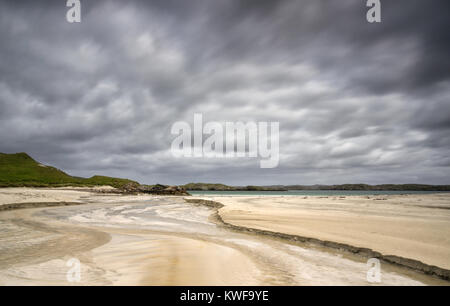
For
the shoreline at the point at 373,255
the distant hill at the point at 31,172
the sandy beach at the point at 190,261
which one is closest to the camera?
the sandy beach at the point at 190,261

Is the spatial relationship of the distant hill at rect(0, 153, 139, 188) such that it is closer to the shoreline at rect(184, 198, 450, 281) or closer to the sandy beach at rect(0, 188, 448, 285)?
the sandy beach at rect(0, 188, 448, 285)

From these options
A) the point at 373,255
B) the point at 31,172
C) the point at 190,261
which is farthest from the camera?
the point at 31,172

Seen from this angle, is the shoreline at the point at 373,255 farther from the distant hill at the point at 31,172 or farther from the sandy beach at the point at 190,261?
the distant hill at the point at 31,172

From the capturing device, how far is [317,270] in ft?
19.6

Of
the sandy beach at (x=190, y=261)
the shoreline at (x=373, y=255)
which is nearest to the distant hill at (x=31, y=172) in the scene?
the sandy beach at (x=190, y=261)

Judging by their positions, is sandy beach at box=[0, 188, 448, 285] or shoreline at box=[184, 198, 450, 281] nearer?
sandy beach at box=[0, 188, 448, 285]

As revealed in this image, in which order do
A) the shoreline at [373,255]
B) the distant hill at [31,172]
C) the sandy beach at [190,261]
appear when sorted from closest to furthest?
1. the sandy beach at [190,261]
2. the shoreline at [373,255]
3. the distant hill at [31,172]

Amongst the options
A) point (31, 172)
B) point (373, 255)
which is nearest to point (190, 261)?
point (373, 255)

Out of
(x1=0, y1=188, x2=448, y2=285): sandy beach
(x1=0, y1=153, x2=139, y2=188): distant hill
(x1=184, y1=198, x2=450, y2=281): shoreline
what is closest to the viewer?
(x1=0, y1=188, x2=448, y2=285): sandy beach

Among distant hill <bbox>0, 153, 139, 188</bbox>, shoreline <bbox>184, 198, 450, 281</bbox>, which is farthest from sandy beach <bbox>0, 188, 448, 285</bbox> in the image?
distant hill <bbox>0, 153, 139, 188</bbox>

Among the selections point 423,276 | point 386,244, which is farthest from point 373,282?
point 386,244

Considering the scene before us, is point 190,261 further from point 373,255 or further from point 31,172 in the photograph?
point 31,172

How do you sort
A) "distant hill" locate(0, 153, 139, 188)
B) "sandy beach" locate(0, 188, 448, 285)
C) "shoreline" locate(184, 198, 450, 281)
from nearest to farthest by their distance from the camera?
"sandy beach" locate(0, 188, 448, 285) → "shoreline" locate(184, 198, 450, 281) → "distant hill" locate(0, 153, 139, 188)
